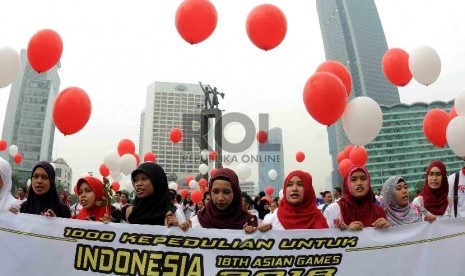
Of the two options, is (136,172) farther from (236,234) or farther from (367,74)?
(367,74)

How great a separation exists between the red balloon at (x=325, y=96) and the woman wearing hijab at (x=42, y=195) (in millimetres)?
3330

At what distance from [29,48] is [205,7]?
308 cm

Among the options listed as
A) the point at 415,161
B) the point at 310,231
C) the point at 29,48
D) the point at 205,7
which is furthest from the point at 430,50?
the point at 415,161

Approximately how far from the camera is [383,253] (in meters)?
2.96

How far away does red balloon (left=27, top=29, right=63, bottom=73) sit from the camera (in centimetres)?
676

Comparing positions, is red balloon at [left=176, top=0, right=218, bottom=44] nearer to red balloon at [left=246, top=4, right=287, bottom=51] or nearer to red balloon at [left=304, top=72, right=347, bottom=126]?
red balloon at [left=246, top=4, right=287, bottom=51]

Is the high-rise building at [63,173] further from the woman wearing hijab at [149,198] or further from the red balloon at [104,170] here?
the woman wearing hijab at [149,198]

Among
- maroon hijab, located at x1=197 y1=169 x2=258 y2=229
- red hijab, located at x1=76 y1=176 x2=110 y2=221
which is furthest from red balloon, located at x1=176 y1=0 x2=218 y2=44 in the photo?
maroon hijab, located at x1=197 y1=169 x2=258 y2=229

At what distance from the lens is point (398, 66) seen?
7.20 meters

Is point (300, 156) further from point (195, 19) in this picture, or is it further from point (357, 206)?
point (357, 206)

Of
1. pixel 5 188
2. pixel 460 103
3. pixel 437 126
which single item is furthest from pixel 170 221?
pixel 437 126

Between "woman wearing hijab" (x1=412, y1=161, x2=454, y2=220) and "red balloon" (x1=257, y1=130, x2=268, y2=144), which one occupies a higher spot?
"red balloon" (x1=257, y1=130, x2=268, y2=144)

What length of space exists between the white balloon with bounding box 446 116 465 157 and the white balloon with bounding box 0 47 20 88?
707cm

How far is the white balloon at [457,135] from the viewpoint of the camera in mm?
5371
